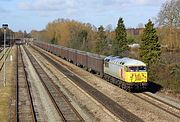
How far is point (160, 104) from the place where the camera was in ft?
84.0

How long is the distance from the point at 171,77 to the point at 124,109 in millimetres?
11493

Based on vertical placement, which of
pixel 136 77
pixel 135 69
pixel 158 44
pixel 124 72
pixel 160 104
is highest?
pixel 158 44

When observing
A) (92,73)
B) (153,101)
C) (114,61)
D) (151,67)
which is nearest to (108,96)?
(153,101)

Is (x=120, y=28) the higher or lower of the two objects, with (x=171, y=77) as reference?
higher

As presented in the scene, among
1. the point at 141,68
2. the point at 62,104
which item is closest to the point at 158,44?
the point at 141,68

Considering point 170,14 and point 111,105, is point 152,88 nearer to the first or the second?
point 111,105

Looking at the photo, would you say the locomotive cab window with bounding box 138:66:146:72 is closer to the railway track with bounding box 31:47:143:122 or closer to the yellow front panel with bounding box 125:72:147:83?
the yellow front panel with bounding box 125:72:147:83

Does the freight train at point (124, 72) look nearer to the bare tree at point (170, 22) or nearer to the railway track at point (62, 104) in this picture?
the railway track at point (62, 104)

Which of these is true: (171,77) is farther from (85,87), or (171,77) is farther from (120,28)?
(120,28)

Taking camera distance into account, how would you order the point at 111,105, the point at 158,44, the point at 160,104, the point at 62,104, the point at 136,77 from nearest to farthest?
the point at 111,105 < the point at 160,104 < the point at 62,104 < the point at 136,77 < the point at 158,44

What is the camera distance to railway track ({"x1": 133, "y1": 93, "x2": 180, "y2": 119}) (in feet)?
74.6

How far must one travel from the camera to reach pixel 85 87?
35.2m

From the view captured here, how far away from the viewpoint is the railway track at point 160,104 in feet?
74.6

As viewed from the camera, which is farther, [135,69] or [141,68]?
[141,68]
